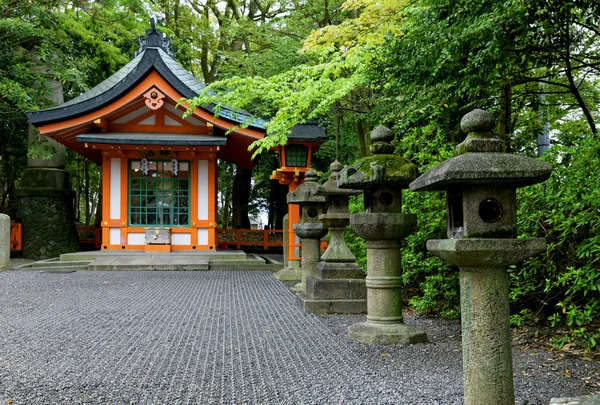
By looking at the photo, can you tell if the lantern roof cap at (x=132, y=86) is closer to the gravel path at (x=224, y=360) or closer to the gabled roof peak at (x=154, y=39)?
the gabled roof peak at (x=154, y=39)

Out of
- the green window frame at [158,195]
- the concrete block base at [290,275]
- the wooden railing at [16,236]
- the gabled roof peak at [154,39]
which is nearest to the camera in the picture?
the concrete block base at [290,275]

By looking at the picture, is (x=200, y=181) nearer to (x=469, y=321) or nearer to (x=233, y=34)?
(x=233, y=34)

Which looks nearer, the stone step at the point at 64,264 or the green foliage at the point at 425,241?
the green foliage at the point at 425,241

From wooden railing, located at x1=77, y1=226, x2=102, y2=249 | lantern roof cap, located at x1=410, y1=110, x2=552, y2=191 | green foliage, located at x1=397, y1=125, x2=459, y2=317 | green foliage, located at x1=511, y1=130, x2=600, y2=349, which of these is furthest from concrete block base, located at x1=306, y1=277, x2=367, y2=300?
wooden railing, located at x1=77, y1=226, x2=102, y2=249

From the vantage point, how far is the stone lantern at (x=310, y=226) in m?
7.63

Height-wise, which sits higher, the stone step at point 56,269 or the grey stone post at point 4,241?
the grey stone post at point 4,241

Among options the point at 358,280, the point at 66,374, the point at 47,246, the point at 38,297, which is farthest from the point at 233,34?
the point at 66,374

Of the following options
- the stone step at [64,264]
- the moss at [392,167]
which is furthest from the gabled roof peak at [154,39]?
the moss at [392,167]

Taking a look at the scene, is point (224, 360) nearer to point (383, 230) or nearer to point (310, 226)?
point (383, 230)

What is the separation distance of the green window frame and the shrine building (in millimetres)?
27

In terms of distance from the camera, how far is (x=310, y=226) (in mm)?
7594

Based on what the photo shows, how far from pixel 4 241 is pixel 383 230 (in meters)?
10.3

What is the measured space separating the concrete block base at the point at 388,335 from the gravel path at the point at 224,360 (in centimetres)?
12

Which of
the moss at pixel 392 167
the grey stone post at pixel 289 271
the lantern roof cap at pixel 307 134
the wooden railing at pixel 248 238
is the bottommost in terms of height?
the grey stone post at pixel 289 271
